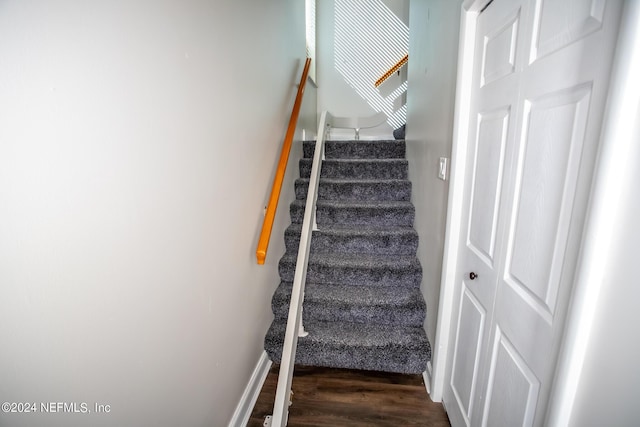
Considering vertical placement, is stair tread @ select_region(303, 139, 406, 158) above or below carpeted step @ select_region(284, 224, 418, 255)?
above

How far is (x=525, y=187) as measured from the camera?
787 millimetres

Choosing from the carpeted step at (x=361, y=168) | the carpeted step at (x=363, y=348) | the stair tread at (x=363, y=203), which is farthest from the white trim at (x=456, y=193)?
the carpeted step at (x=361, y=168)

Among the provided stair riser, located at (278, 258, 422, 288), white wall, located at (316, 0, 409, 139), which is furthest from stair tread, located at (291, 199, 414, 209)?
white wall, located at (316, 0, 409, 139)

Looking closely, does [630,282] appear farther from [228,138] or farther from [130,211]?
[228,138]

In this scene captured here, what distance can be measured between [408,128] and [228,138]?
5.85 ft

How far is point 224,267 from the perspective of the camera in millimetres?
1185

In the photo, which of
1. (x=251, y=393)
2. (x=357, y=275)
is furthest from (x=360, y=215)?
(x=251, y=393)

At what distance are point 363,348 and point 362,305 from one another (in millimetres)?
256

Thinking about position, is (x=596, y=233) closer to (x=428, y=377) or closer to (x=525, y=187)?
(x=525, y=187)

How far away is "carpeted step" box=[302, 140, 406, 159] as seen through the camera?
264 cm

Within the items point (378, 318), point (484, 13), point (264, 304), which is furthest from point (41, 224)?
point (378, 318)

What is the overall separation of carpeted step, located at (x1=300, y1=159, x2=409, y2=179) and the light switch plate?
0.96m

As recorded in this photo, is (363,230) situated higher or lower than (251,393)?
higher

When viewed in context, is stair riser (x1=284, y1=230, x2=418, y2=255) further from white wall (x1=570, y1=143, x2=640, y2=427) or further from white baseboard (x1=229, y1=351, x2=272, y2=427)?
white wall (x1=570, y1=143, x2=640, y2=427)
